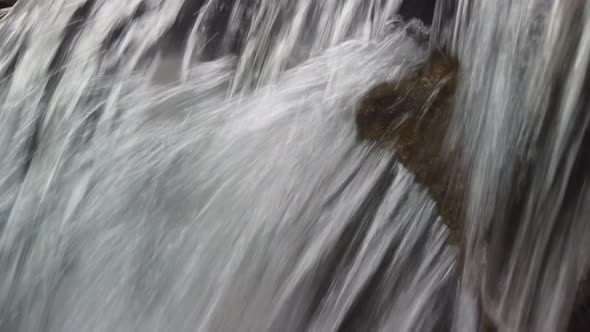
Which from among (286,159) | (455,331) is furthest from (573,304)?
(286,159)

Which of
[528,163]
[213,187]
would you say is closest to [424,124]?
[528,163]

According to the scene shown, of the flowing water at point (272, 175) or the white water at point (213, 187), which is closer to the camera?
the flowing water at point (272, 175)

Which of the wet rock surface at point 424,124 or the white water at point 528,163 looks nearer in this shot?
the white water at point 528,163

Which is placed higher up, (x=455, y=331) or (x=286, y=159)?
(x=286, y=159)

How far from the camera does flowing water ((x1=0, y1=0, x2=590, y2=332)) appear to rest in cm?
75

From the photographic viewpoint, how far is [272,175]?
2.99ft

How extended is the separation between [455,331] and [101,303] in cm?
57

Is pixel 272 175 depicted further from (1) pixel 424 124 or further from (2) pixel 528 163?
(2) pixel 528 163

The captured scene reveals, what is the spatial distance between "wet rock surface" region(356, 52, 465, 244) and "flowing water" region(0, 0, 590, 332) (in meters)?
0.02

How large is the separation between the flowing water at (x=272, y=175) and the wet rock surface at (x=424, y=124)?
0.02 meters

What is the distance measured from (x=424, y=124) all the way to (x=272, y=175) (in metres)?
0.24

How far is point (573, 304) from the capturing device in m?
0.73

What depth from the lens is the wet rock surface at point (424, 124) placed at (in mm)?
828

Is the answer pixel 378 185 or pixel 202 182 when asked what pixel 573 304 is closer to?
pixel 378 185
